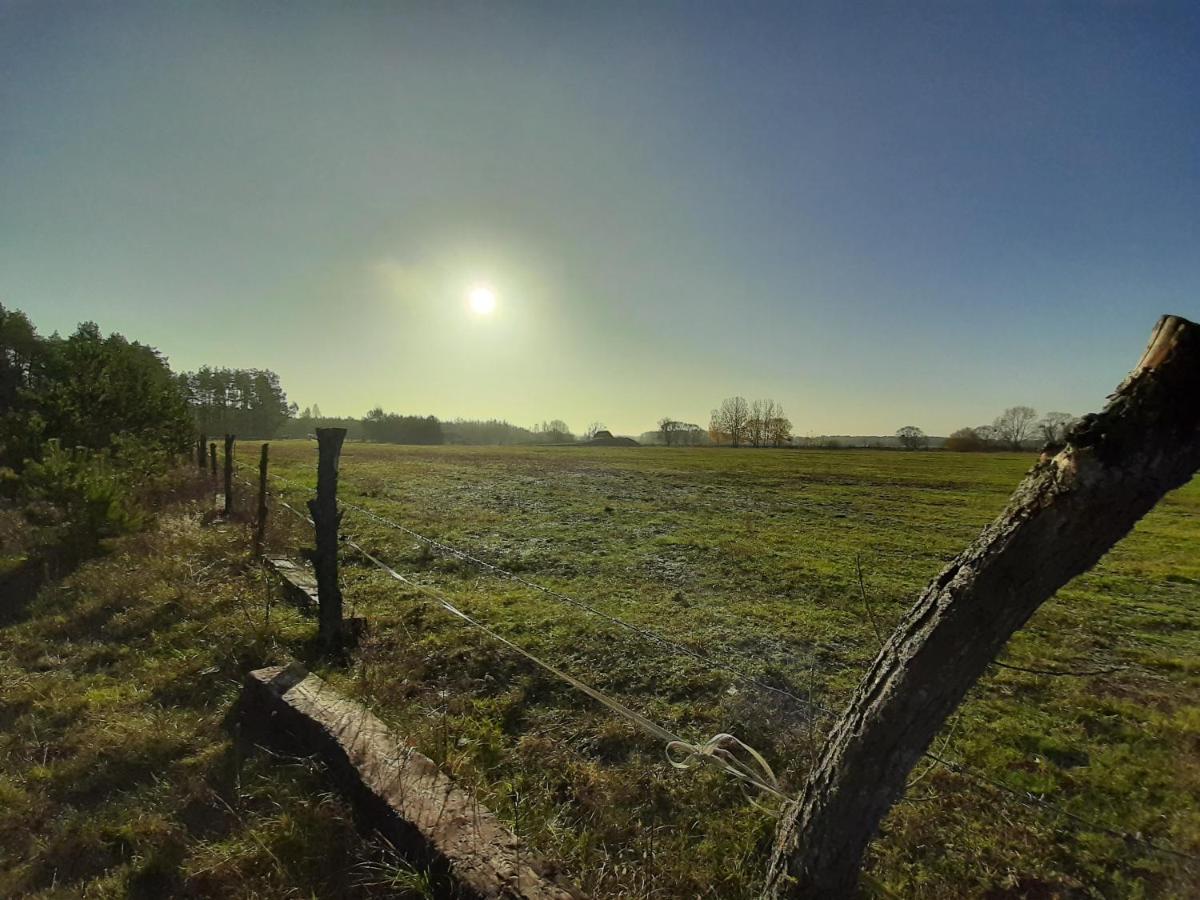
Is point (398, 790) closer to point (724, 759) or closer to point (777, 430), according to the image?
point (724, 759)

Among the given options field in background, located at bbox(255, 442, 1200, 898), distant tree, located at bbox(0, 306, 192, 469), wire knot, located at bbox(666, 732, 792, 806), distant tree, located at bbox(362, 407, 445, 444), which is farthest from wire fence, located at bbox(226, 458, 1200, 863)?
distant tree, located at bbox(362, 407, 445, 444)

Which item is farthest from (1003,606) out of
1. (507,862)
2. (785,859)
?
(507,862)

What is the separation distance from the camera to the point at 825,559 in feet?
42.8

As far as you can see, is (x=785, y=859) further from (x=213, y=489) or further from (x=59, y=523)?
(x=213, y=489)

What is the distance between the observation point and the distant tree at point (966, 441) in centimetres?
8994

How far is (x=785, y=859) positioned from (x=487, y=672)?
437 cm

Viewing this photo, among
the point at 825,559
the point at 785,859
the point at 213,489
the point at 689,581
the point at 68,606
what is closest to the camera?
Answer: the point at 785,859

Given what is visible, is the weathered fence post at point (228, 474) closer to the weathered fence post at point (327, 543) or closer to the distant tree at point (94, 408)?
the distant tree at point (94, 408)

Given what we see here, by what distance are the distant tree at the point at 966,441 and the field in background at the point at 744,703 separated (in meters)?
88.6

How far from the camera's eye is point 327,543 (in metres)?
6.68

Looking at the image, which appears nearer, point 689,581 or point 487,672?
point 487,672

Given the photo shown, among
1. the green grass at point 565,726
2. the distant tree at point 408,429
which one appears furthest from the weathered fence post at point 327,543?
the distant tree at point 408,429

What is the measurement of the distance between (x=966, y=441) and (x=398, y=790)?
10959 cm

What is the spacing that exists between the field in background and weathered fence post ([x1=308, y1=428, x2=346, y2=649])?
51 cm
